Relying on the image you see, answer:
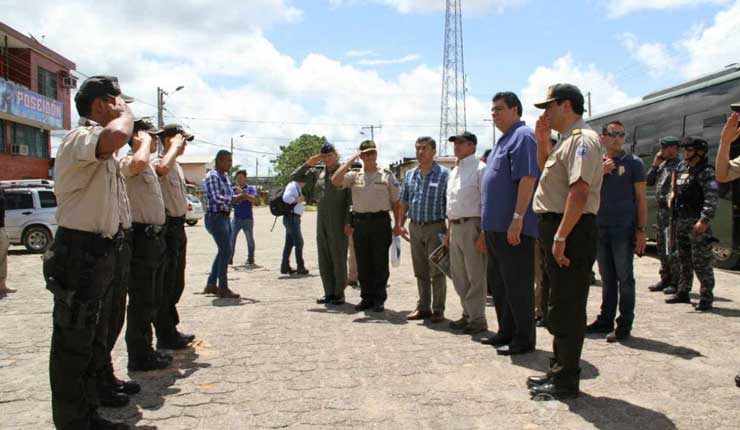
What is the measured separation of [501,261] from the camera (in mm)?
5043

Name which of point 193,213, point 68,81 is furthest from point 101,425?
point 68,81

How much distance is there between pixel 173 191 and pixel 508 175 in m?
3.07

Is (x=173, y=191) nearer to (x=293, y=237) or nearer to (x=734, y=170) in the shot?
(x=734, y=170)

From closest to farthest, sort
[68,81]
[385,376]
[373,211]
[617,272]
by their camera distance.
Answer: [385,376]
[617,272]
[373,211]
[68,81]

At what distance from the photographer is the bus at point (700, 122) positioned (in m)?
9.79

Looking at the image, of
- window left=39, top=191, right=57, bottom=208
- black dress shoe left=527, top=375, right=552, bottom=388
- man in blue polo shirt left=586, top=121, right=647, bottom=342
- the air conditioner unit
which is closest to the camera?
black dress shoe left=527, top=375, right=552, bottom=388

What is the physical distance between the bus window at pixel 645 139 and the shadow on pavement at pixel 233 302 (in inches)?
365

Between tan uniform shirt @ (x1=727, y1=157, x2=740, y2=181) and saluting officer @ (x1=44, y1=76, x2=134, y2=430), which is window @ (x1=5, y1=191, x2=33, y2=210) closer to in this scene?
saluting officer @ (x1=44, y1=76, x2=134, y2=430)

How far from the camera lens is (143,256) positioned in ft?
14.9

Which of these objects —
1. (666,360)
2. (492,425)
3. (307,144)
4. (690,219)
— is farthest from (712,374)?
(307,144)

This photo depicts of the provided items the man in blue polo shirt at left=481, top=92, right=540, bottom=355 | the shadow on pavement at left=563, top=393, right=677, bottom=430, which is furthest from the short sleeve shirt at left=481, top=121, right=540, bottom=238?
the shadow on pavement at left=563, top=393, right=677, bottom=430

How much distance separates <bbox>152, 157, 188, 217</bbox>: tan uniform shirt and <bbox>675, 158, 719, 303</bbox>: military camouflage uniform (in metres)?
5.80

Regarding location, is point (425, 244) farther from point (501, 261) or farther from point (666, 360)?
point (666, 360)

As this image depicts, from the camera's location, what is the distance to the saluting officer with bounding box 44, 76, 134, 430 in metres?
3.19
